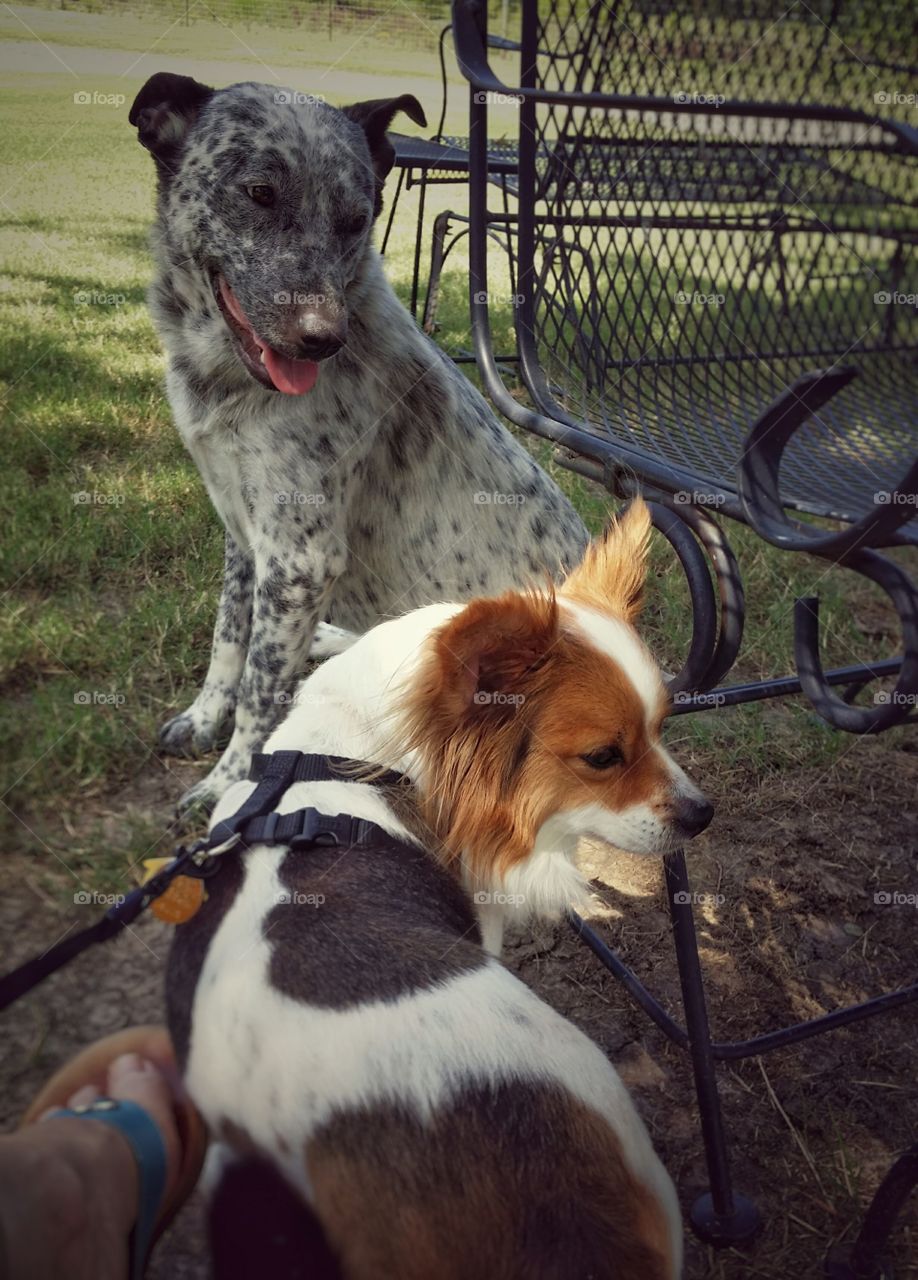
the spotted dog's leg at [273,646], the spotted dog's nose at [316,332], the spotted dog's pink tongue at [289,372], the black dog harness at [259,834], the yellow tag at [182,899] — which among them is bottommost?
the spotted dog's leg at [273,646]

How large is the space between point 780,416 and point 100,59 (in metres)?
2.17

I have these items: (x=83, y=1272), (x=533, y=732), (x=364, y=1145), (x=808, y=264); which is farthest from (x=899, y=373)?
(x=83, y=1272)

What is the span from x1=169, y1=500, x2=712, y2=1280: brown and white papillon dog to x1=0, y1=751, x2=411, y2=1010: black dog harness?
0.02m

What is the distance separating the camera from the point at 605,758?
6.04 ft

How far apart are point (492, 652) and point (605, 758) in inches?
12.7

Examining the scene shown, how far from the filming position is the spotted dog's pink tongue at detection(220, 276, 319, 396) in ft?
8.61

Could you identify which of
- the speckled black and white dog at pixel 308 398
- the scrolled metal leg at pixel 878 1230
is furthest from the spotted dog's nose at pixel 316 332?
the scrolled metal leg at pixel 878 1230

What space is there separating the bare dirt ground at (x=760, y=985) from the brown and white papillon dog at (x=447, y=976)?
21 centimetres

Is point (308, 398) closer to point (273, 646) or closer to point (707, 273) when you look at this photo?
point (273, 646)

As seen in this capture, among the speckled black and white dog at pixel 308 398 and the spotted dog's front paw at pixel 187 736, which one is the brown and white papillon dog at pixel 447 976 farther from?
the spotted dog's front paw at pixel 187 736

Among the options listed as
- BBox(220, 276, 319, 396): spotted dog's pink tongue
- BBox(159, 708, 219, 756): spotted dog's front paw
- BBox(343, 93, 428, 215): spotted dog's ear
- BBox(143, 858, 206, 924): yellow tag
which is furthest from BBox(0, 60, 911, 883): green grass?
BBox(343, 93, 428, 215): spotted dog's ear

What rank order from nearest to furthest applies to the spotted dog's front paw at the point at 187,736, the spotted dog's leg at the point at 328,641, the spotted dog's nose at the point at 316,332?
the spotted dog's nose at the point at 316,332 → the spotted dog's front paw at the point at 187,736 → the spotted dog's leg at the point at 328,641

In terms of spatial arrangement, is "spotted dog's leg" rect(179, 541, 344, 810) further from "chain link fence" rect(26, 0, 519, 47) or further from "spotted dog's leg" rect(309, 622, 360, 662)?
"chain link fence" rect(26, 0, 519, 47)

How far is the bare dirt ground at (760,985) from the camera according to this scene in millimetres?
1565
